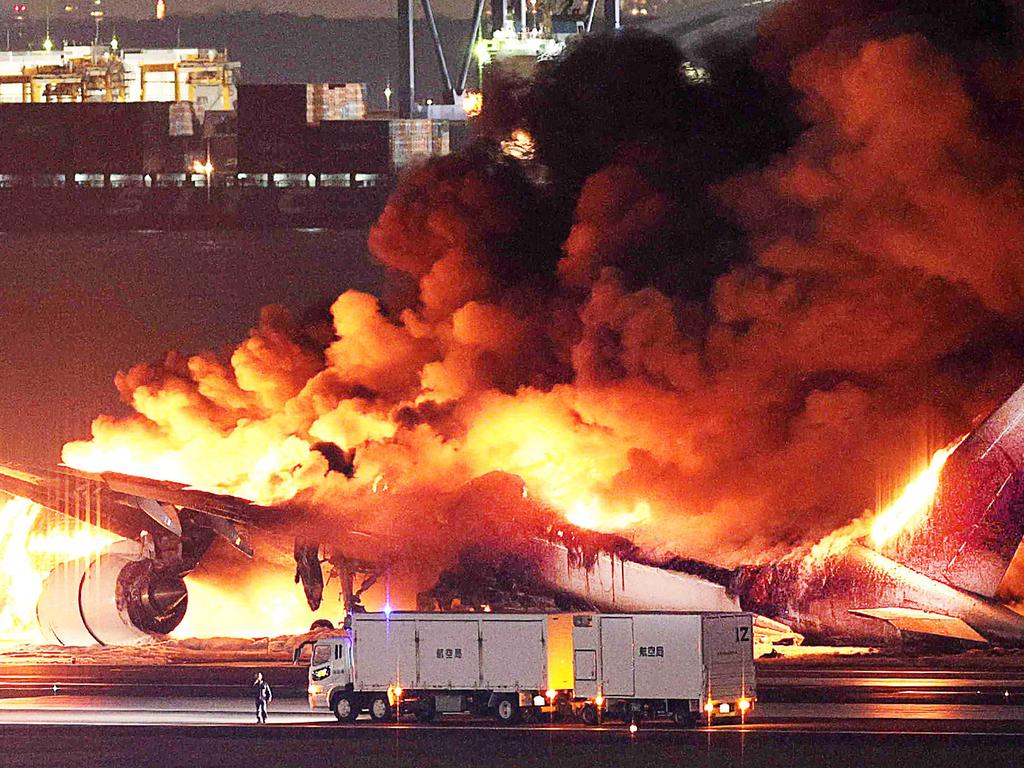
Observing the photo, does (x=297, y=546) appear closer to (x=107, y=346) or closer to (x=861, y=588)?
(x=861, y=588)

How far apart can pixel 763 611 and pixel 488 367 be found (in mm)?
13471

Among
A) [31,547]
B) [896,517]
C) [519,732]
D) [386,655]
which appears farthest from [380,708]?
[31,547]

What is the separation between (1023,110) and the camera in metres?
55.4

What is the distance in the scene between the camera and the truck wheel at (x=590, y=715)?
4200 cm

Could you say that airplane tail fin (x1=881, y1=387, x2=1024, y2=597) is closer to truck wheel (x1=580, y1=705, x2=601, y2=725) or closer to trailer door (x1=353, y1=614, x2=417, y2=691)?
truck wheel (x1=580, y1=705, x2=601, y2=725)

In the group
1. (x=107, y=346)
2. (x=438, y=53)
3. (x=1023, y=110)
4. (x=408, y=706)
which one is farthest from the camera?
(x=438, y=53)

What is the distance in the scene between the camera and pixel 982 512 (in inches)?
2196

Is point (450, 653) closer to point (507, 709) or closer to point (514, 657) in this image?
point (514, 657)

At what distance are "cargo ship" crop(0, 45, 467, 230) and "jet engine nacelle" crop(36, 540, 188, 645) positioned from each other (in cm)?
7494

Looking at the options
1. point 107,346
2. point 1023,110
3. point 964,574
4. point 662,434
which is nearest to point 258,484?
point 662,434

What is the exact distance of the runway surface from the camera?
35.1m

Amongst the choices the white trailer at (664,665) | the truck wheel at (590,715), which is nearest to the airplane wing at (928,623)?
the white trailer at (664,665)

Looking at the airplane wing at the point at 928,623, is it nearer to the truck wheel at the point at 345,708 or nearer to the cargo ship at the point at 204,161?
the truck wheel at the point at 345,708

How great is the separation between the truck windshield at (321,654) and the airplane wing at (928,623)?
1848 centimetres
